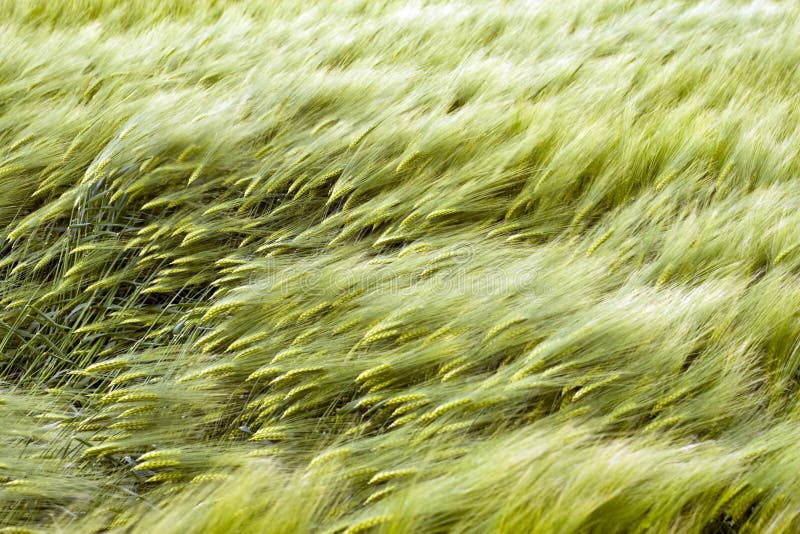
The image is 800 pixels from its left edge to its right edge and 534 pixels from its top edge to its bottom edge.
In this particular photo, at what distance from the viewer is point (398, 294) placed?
1.24m

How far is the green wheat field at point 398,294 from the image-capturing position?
92 cm

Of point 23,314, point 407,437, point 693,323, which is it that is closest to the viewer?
point 407,437

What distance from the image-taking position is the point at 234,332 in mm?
1269

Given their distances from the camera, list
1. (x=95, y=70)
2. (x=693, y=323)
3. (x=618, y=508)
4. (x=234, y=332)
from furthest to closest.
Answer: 1. (x=95, y=70)
2. (x=234, y=332)
3. (x=693, y=323)
4. (x=618, y=508)

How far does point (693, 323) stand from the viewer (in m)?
1.13

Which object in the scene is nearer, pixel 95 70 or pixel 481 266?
pixel 481 266

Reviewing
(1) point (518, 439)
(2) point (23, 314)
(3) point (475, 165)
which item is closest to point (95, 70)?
(2) point (23, 314)

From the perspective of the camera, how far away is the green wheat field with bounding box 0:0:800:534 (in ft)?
3.02

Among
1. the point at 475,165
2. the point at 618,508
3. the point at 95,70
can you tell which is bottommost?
the point at 618,508

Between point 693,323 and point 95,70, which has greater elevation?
point 95,70

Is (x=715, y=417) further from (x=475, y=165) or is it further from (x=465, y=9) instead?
(x=465, y=9)

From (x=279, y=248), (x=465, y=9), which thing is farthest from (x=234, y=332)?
(x=465, y=9)

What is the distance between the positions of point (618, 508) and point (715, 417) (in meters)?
0.25

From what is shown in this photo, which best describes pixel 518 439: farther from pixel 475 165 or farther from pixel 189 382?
pixel 475 165
